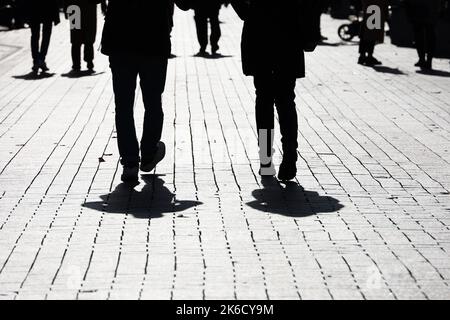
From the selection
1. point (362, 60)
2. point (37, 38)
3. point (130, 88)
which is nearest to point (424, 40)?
point (362, 60)

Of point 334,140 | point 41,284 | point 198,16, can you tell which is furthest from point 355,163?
point 198,16

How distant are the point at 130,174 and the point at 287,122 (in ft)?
4.15

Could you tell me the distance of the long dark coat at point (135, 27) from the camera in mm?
8789

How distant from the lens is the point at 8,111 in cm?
1273

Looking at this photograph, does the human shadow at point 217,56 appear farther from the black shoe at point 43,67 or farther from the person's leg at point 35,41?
the black shoe at point 43,67

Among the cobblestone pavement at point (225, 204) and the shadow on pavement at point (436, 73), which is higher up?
the cobblestone pavement at point (225, 204)

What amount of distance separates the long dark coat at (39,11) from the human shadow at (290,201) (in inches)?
376

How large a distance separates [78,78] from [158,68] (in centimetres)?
768

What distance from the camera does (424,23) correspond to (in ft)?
60.2

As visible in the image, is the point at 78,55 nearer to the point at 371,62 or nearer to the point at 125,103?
the point at 371,62

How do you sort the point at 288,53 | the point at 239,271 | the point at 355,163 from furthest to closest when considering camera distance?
the point at 355,163 < the point at 288,53 < the point at 239,271

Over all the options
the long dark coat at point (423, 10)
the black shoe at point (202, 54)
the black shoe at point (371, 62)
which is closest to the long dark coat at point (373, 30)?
the black shoe at point (371, 62)

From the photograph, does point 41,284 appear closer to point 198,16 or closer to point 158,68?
point 158,68

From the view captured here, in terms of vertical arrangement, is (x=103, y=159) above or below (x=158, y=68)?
below
